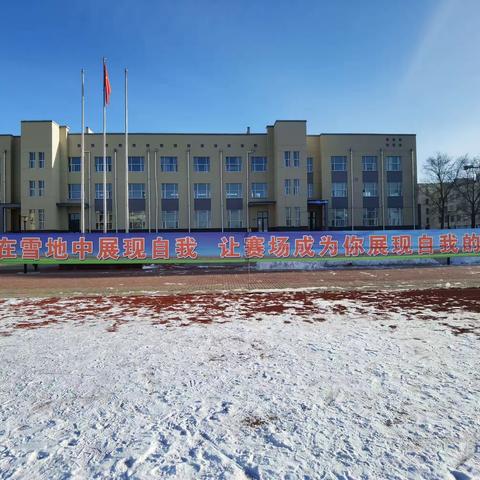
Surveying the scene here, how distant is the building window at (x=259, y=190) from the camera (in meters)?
47.3

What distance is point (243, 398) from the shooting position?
3877 mm

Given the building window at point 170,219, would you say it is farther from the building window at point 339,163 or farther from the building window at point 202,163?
the building window at point 339,163

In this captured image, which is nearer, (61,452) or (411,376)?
(61,452)

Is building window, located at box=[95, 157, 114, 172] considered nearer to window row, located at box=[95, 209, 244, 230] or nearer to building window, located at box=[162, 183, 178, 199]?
window row, located at box=[95, 209, 244, 230]

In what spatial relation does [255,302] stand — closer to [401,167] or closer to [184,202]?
[184,202]

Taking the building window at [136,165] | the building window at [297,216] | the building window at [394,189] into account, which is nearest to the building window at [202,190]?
the building window at [136,165]

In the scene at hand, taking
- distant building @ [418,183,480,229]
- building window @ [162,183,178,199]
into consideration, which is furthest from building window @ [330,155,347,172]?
distant building @ [418,183,480,229]

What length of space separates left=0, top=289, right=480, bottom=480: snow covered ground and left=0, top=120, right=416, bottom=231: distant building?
1534 inches

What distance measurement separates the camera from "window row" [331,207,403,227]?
48.0 m

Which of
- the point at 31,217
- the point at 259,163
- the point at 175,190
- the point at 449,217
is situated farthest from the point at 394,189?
the point at 449,217

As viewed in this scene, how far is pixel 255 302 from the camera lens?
9.92 metres

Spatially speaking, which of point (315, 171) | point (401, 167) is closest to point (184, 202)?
point (315, 171)

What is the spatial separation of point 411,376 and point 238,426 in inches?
91.8

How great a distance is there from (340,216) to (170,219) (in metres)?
21.9
